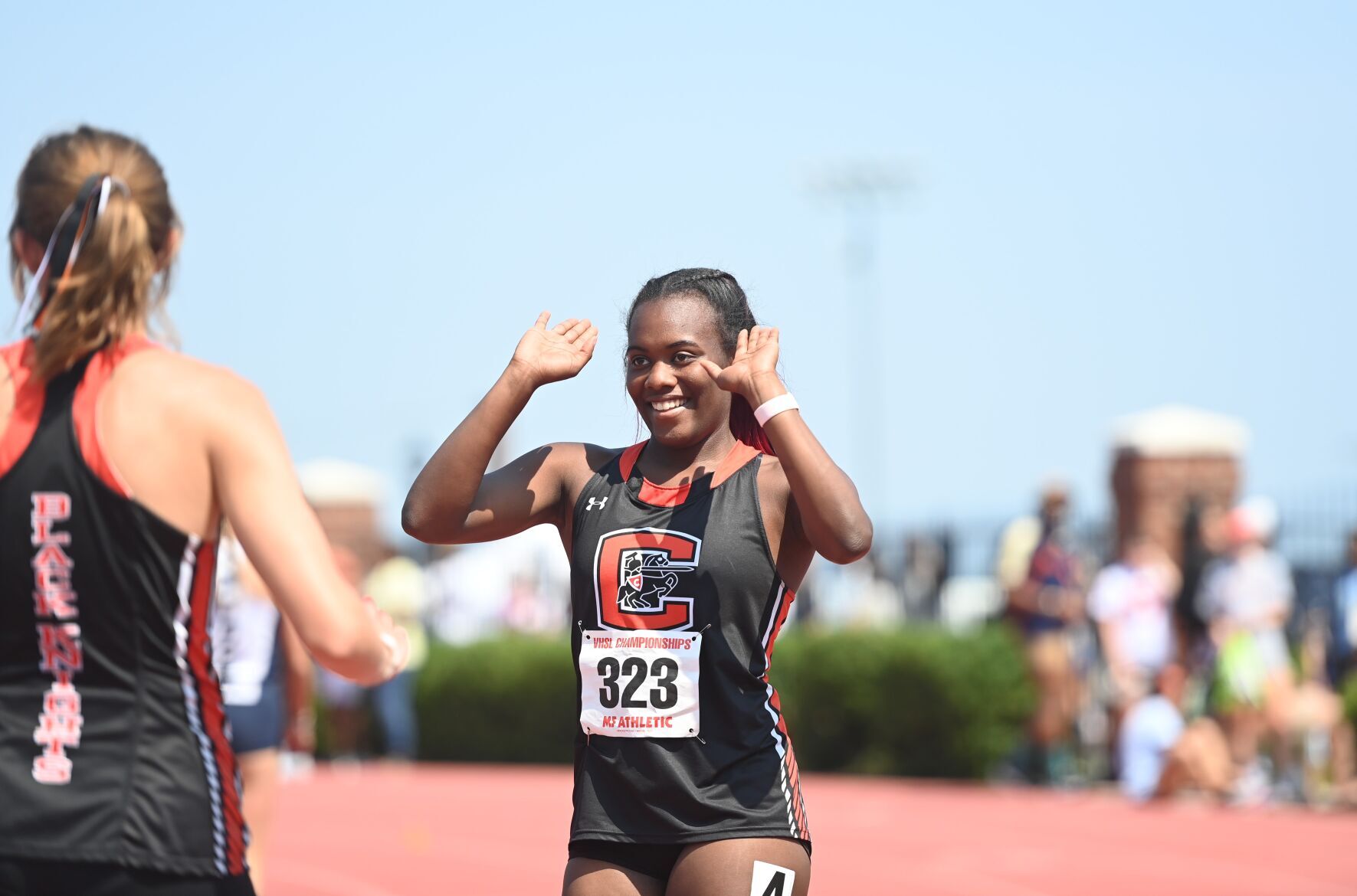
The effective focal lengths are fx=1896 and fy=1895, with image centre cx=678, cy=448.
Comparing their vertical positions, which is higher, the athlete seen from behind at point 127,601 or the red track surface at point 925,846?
the athlete seen from behind at point 127,601

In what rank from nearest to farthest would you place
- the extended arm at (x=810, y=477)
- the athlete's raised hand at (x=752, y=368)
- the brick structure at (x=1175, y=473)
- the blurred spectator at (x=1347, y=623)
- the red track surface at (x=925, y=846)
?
the extended arm at (x=810, y=477) → the athlete's raised hand at (x=752, y=368) → the red track surface at (x=925, y=846) → the blurred spectator at (x=1347, y=623) → the brick structure at (x=1175, y=473)

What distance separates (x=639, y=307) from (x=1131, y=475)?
15.1 m

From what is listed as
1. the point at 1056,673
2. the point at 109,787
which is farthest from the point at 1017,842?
the point at 109,787

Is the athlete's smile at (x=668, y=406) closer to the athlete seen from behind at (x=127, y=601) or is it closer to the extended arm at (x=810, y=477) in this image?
the extended arm at (x=810, y=477)

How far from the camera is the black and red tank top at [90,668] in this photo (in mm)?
2869

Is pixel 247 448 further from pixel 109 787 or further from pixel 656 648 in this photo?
pixel 656 648

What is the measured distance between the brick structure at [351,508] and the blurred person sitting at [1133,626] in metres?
17.6

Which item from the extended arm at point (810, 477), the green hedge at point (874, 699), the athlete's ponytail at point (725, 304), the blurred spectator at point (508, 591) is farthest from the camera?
the blurred spectator at point (508, 591)

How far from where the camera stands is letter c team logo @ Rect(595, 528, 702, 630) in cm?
393

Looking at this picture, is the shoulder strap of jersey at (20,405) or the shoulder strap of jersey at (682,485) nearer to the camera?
the shoulder strap of jersey at (20,405)

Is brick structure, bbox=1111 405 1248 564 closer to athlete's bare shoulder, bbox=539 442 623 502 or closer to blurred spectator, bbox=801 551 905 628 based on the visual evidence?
blurred spectator, bbox=801 551 905 628

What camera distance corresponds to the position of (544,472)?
4.23m

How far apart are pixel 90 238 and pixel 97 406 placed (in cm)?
29

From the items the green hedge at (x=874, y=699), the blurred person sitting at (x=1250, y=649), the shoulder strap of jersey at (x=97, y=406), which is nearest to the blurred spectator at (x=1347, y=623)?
the blurred person sitting at (x=1250, y=649)
